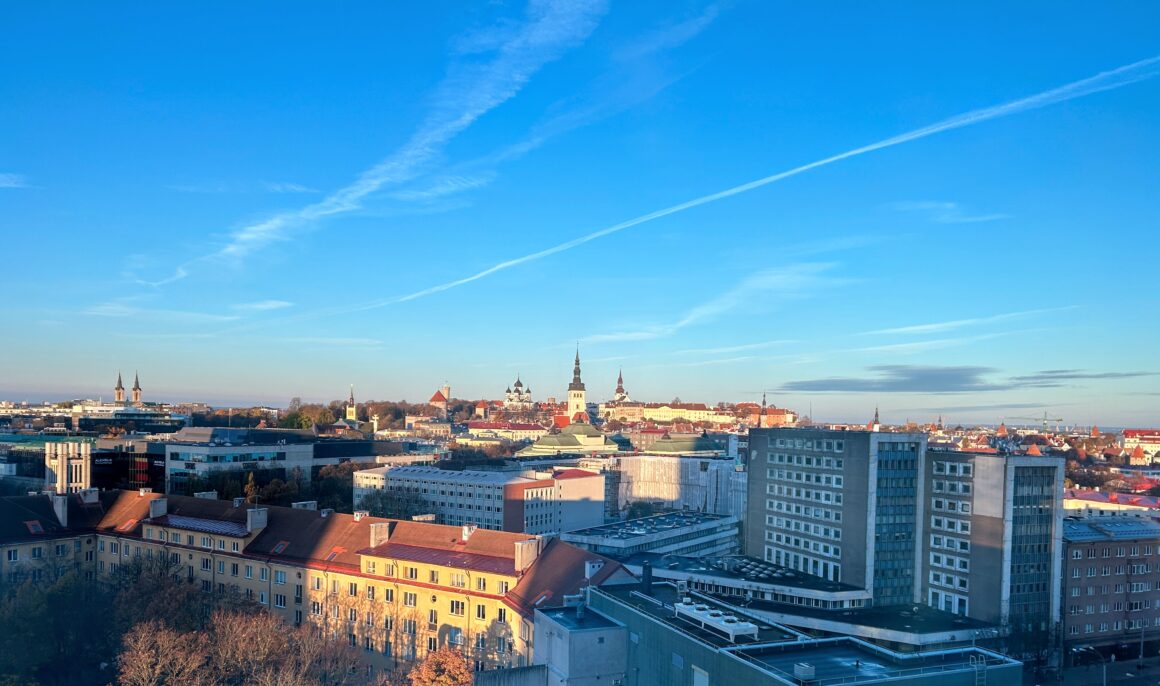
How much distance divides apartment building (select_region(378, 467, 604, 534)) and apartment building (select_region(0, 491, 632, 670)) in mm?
33755

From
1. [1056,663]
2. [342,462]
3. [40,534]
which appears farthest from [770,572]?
[342,462]

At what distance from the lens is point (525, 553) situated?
3791 centimetres

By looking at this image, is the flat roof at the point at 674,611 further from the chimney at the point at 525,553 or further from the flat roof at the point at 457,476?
the flat roof at the point at 457,476

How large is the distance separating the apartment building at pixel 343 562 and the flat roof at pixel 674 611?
172 centimetres

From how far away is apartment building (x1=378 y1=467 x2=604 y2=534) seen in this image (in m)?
81.8

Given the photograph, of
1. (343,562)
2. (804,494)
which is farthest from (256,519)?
(804,494)

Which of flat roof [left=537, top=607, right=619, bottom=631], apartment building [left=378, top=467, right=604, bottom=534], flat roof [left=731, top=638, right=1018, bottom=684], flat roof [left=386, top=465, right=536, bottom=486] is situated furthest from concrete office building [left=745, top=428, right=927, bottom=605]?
flat roof [left=386, top=465, right=536, bottom=486]

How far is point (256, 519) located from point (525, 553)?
17403 mm

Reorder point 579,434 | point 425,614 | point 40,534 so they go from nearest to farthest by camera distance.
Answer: point 425,614 < point 40,534 < point 579,434

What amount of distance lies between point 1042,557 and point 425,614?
35184 millimetres

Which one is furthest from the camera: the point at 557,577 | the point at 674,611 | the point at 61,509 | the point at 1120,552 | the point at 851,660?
the point at 1120,552

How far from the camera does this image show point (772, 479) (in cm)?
6016

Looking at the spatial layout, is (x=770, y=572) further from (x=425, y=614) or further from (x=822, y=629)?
(x=425, y=614)

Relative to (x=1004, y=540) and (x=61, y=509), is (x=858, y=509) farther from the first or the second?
(x=61, y=509)
